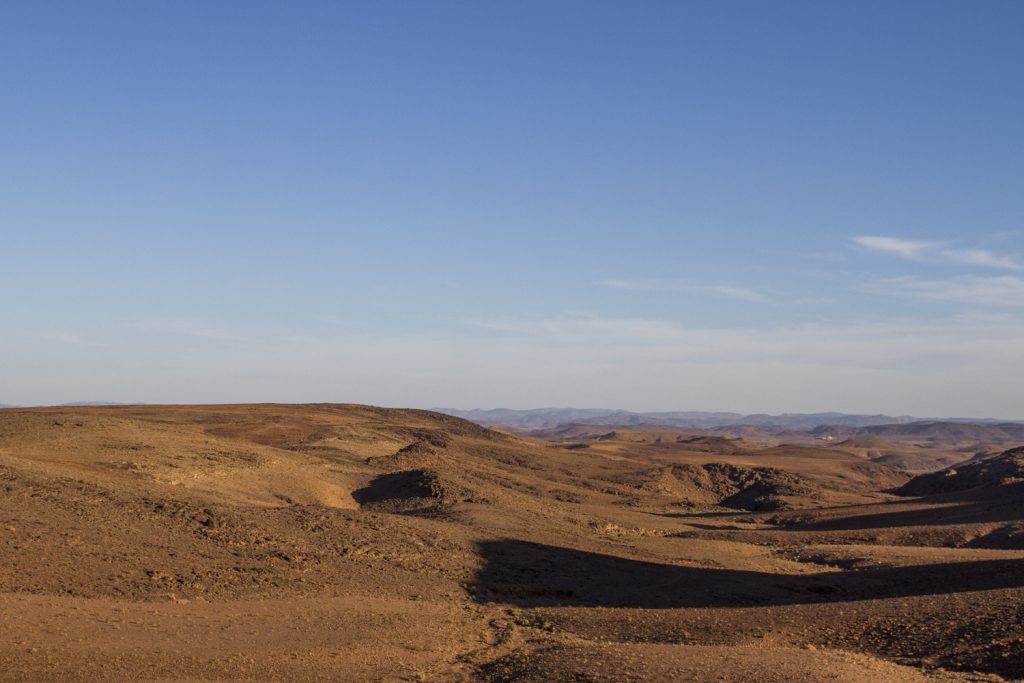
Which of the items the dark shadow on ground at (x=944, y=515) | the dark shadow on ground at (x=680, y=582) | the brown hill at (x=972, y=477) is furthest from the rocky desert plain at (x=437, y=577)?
the brown hill at (x=972, y=477)

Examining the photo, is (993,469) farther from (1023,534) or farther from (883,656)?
(883,656)

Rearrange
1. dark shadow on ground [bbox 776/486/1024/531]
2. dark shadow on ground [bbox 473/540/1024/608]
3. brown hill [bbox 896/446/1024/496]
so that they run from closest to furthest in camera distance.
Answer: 1. dark shadow on ground [bbox 473/540/1024/608]
2. dark shadow on ground [bbox 776/486/1024/531]
3. brown hill [bbox 896/446/1024/496]

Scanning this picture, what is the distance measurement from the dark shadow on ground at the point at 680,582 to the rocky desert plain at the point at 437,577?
0.37ft

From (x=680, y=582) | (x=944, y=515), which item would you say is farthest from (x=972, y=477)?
(x=680, y=582)

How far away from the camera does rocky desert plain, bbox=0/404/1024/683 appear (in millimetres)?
15914

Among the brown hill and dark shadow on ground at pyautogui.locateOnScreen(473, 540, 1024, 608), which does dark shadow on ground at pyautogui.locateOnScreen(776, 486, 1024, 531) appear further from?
dark shadow on ground at pyautogui.locateOnScreen(473, 540, 1024, 608)

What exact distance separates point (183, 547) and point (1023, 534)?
29.0 metres

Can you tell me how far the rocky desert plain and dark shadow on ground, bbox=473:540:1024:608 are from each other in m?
0.11

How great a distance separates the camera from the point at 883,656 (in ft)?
56.4

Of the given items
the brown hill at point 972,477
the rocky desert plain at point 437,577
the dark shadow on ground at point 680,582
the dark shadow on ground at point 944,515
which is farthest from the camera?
the brown hill at point 972,477

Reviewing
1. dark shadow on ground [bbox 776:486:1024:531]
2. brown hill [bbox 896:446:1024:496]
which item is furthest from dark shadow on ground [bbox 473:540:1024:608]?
brown hill [bbox 896:446:1024:496]

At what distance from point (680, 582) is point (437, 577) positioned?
6865 mm

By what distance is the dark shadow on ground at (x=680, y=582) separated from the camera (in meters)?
23.9

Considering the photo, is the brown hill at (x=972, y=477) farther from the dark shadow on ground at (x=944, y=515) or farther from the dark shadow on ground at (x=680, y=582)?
the dark shadow on ground at (x=680, y=582)
